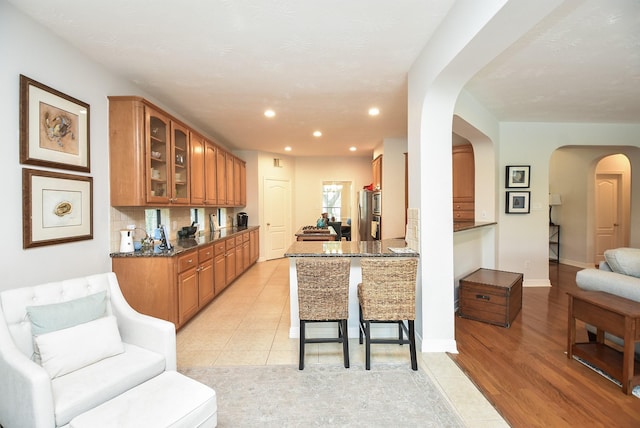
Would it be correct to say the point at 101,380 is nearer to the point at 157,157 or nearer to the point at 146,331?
the point at 146,331

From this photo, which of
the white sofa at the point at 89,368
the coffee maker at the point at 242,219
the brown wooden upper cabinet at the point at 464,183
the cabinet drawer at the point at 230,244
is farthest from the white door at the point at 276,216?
the white sofa at the point at 89,368

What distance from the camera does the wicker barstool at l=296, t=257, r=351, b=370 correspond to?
224cm

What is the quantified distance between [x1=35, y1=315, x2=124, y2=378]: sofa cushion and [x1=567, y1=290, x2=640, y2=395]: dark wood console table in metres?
3.29

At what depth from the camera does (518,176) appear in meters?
4.49

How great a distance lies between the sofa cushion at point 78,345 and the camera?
5.09 ft

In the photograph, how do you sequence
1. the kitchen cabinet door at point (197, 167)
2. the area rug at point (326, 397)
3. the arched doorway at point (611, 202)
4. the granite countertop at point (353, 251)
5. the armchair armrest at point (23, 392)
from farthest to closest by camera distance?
the arched doorway at point (611, 202) < the kitchen cabinet door at point (197, 167) < the granite countertop at point (353, 251) < the area rug at point (326, 397) < the armchair armrest at point (23, 392)

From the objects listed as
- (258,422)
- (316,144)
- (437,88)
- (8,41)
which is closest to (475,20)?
(437,88)

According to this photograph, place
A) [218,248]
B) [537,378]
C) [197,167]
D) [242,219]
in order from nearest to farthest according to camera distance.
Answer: [537,378] < [197,167] < [218,248] < [242,219]

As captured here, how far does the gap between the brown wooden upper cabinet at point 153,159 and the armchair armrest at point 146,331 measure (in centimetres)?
115

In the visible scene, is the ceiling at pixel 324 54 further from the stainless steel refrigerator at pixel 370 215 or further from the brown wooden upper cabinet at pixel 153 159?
the stainless steel refrigerator at pixel 370 215

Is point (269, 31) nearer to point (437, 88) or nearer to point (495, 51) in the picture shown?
point (437, 88)

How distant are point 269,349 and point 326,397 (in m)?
0.85

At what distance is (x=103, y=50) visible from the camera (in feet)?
8.02

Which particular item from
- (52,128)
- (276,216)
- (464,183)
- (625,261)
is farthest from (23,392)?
(276,216)
